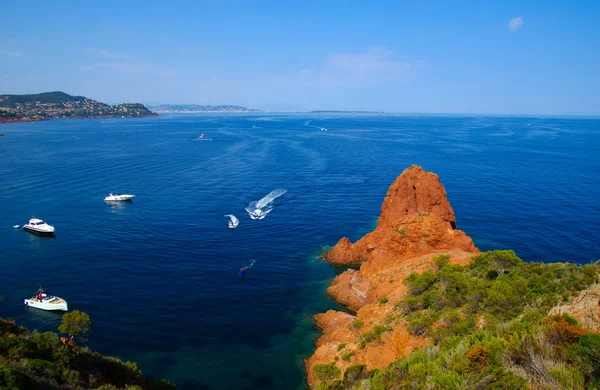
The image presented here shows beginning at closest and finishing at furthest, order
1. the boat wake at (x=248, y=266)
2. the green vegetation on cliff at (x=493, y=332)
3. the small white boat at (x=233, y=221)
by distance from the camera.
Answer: the green vegetation on cliff at (x=493, y=332)
the boat wake at (x=248, y=266)
the small white boat at (x=233, y=221)

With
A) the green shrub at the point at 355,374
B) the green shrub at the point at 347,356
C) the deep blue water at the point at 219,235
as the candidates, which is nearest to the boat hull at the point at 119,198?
the deep blue water at the point at 219,235

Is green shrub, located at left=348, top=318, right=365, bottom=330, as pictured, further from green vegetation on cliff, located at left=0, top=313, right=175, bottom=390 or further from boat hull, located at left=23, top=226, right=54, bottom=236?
boat hull, located at left=23, top=226, right=54, bottom=236

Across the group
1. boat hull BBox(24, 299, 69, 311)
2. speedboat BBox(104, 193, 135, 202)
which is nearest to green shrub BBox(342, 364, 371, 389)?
boat hull BBox(24, 299, 69, 311)

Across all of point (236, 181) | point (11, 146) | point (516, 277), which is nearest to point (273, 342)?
point (516, 277)

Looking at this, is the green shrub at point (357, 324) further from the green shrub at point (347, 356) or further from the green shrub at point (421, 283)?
the green shrub at point (421, 283)

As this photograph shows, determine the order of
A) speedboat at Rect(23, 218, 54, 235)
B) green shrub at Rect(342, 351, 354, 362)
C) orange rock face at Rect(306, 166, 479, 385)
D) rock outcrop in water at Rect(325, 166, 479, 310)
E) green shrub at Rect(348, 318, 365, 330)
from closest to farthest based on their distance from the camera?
1. orange rock face at Rect(306, 166, 479, 385)
2. green shrub at Rect(342, 351, 354, 362)
3. green shrub at Rect(348, 318, 365, 330)
4. rock outcrop in water at Rect(325, 166, 479, 310)
5. speedboat at Rect(23, 218, 54, 235)

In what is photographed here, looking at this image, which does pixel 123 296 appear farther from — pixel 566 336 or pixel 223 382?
pixel 566 336
